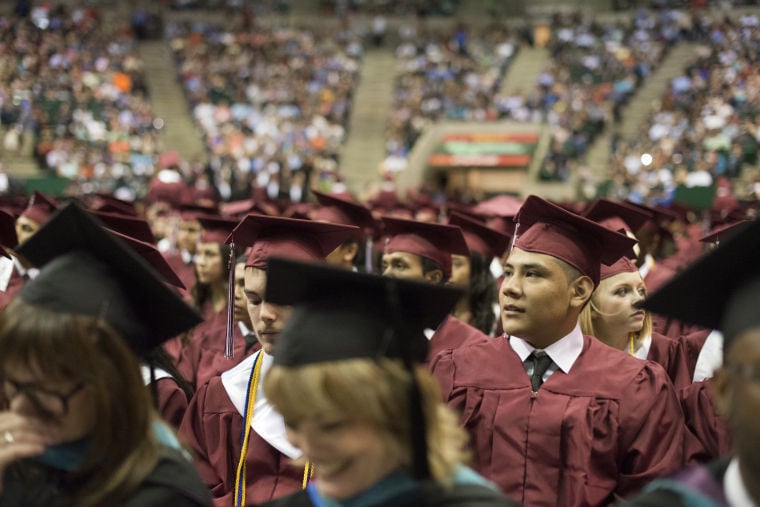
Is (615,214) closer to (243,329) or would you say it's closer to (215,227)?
(243,329)

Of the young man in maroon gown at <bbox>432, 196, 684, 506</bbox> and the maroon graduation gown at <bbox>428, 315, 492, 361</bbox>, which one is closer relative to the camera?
the young man in maroon gown at <bbox>432, 196, 684, 506</bbox>

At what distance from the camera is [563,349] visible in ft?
11.1

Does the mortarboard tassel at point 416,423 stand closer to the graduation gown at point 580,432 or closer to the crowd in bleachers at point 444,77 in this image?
the graduation gown at point 580,432

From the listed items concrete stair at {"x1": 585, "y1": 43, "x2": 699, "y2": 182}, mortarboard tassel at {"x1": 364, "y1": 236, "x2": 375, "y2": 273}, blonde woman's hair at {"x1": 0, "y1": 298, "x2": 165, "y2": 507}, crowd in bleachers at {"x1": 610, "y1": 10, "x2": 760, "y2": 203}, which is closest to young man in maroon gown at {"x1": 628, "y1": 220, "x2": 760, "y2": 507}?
blonde woman's hair at {"x1": 0, "y1": 298, "x2": 165, "y2": 507}

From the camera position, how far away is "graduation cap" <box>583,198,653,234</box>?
568cm

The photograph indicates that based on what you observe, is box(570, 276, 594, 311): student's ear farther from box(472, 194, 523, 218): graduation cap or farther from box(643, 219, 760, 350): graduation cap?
box(472, 194, 523, 218): graduation cap

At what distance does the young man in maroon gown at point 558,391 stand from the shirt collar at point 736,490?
118cm

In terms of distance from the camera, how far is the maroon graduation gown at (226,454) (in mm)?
3293

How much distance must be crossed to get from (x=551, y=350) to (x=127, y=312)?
1.68 m

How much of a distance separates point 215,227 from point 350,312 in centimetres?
408

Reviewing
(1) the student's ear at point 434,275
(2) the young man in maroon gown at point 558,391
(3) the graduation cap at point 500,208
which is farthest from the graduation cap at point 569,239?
(3) the graduation cap at point 500,208

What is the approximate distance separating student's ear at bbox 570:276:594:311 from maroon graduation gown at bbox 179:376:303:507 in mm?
1171

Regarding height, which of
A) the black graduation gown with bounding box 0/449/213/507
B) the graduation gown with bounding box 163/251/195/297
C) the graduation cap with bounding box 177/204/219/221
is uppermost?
the black graduation gown with bounding box 0/449/213/507

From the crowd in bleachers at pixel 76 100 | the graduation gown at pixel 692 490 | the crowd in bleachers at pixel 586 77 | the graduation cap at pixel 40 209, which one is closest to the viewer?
the graduation gown at pixel 692 490
